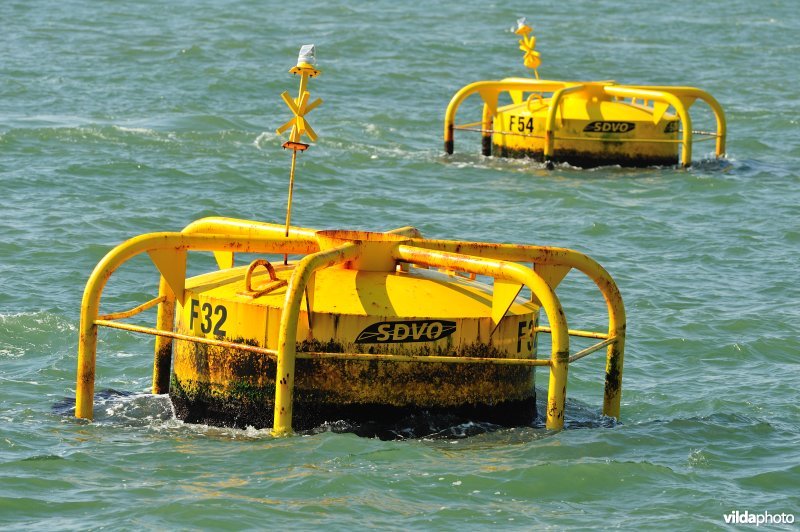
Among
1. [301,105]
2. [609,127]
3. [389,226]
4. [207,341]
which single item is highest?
[301,105]

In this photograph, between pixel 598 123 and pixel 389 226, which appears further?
pixel 598 123

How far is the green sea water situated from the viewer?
34.9 feet

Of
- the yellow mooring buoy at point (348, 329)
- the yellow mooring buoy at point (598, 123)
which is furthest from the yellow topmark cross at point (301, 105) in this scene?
the yellow mooring buoy at point (598, 123)

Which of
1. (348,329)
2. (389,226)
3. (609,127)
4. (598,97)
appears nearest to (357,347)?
(348,329)

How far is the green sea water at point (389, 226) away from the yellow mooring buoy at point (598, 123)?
386 mm

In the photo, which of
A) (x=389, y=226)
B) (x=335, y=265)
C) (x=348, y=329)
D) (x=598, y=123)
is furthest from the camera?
(x=598, y=123)

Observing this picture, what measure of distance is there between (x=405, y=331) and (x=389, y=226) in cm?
1065

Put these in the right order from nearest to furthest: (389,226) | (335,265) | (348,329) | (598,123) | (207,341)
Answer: (348,329), (207,341), (335,265), (389,226), (598,123)

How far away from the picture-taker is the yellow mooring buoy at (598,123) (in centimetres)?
2614

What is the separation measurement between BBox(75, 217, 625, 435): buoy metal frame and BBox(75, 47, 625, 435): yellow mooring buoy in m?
0.01

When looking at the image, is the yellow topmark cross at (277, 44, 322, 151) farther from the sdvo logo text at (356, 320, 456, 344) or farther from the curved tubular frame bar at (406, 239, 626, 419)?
the sdvo logo text at (356, 320, 456, 344)

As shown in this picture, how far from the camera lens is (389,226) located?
71.3 ft

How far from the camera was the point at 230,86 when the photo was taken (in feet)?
112

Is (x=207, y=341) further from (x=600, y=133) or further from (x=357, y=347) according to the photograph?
(x=600, y=133)
